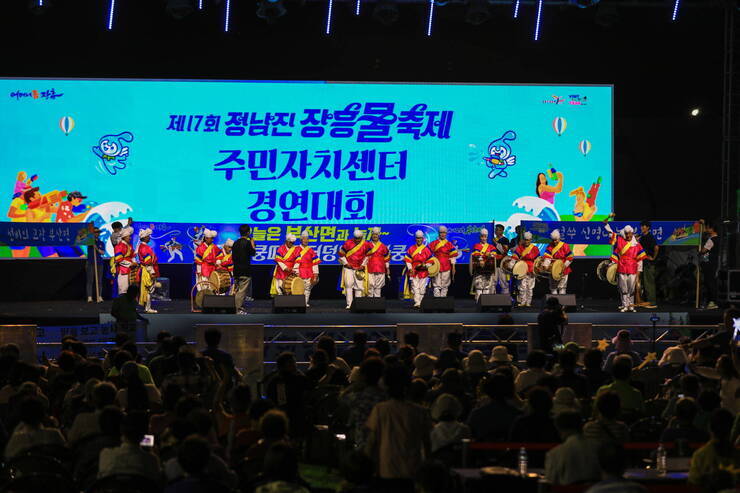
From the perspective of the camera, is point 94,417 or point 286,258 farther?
point 286,258

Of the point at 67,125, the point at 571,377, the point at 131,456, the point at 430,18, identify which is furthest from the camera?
the point at 430,18

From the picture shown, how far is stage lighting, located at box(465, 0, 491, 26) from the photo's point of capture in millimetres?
19438

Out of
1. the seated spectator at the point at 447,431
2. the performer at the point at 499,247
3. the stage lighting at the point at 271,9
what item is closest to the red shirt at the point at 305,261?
the performer at the point at 499,247

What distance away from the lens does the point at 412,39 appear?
71.7ft

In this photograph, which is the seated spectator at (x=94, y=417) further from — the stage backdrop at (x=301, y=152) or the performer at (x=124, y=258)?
the stage backdrop at (x=301, y=152)

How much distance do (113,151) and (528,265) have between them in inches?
341

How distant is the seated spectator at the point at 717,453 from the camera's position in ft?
19.9

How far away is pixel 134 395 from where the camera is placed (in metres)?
7.93

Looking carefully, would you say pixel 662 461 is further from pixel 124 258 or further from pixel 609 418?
pixel 124 258

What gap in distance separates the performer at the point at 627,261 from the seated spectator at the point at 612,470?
14013 mm

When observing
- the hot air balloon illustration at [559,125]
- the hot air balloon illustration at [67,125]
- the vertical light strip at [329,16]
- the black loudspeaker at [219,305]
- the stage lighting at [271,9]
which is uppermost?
the vertical light strip at [329,16]

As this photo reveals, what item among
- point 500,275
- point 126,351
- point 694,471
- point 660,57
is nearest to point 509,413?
point 694,471

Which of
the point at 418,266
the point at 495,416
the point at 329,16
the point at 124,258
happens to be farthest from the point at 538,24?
the point at 495,416

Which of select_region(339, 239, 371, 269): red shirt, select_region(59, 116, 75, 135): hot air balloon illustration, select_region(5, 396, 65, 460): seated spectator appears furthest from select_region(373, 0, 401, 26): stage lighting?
select_region(5, 396, 65, 460): seated spectator
